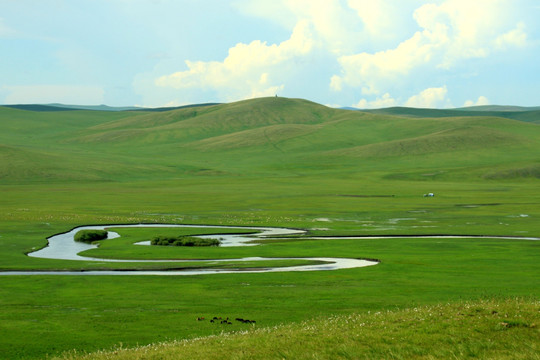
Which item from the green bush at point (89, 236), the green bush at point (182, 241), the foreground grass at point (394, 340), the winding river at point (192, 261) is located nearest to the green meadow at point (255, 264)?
the foreground grass at point (394, 340)

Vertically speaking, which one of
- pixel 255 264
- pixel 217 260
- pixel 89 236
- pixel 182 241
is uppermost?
pixel 89 236

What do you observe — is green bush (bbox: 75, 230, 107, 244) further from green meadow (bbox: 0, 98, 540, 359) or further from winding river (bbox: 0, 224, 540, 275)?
green meadow (bbox: 0, 98, 540, 359)

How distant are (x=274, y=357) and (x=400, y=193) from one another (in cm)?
11897

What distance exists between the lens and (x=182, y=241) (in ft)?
197

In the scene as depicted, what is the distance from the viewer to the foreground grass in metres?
17.5

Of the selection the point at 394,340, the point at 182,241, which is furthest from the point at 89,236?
Result: the point at 394,340

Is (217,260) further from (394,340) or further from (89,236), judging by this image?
(394,340)

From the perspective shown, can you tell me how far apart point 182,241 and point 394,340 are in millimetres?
42742

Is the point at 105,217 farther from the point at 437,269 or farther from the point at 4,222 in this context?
the point at 437,269

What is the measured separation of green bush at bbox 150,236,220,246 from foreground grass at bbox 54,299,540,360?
3776cm

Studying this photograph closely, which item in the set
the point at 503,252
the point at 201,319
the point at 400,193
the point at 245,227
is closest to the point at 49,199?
the point at 245,227

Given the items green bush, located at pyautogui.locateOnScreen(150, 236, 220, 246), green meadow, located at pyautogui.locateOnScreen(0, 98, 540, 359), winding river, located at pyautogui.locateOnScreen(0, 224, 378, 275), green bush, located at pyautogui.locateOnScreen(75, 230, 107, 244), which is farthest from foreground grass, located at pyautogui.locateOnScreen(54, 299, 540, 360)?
green bush, located at pyautogui.locateOnScreen(75, 230, 107, 244)

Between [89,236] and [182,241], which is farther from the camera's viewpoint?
[89,236]

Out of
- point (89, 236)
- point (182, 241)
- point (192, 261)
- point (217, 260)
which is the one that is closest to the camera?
point (192, 261)
